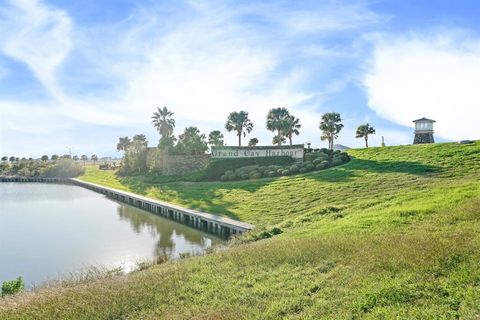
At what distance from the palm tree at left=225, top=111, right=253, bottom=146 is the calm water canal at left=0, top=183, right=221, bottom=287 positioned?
4012 cm

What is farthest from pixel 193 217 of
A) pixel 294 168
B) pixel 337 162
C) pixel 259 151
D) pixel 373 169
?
pixel 259 151

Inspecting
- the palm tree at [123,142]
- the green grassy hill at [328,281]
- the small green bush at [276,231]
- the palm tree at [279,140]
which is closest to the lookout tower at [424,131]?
the palm tree at [279,140]

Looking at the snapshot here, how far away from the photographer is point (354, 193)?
35.3 meters

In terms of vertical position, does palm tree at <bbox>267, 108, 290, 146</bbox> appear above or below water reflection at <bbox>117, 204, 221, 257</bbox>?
above

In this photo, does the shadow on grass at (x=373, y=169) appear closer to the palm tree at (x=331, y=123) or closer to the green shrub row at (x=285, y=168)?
the green shrub row at (x=285, y=168)

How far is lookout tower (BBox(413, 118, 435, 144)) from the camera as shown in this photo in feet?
218

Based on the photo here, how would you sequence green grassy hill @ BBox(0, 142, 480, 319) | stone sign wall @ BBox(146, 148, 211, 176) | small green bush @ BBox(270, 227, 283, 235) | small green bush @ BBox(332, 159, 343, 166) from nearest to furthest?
green grassy hill @ BBox(0, 142, 480, 319) < small green bush @ BBox(270, 227, 283, 235) < small green bush @ BBox(332, 159, 343, 166) < stone sign wall @ BBox(146, 148, 211, 176)

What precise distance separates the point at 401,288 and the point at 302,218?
17389 mm

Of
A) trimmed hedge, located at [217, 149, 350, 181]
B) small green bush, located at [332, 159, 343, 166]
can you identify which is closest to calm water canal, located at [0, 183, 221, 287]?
trimmed hedge, located at [217, 149, 350, 181]

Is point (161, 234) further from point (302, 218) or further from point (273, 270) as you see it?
point (273, 270)

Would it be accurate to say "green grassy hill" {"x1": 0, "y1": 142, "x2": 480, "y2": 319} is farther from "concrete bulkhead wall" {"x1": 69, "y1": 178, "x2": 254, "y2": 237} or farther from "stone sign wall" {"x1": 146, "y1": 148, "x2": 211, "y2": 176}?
"stone sign wall" {"x1": 146, "y1": 148, "x2": 211, "y2": 176}

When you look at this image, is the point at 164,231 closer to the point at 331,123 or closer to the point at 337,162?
the point at 337,162

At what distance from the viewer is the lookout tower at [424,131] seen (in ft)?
218

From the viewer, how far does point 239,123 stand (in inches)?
3526
